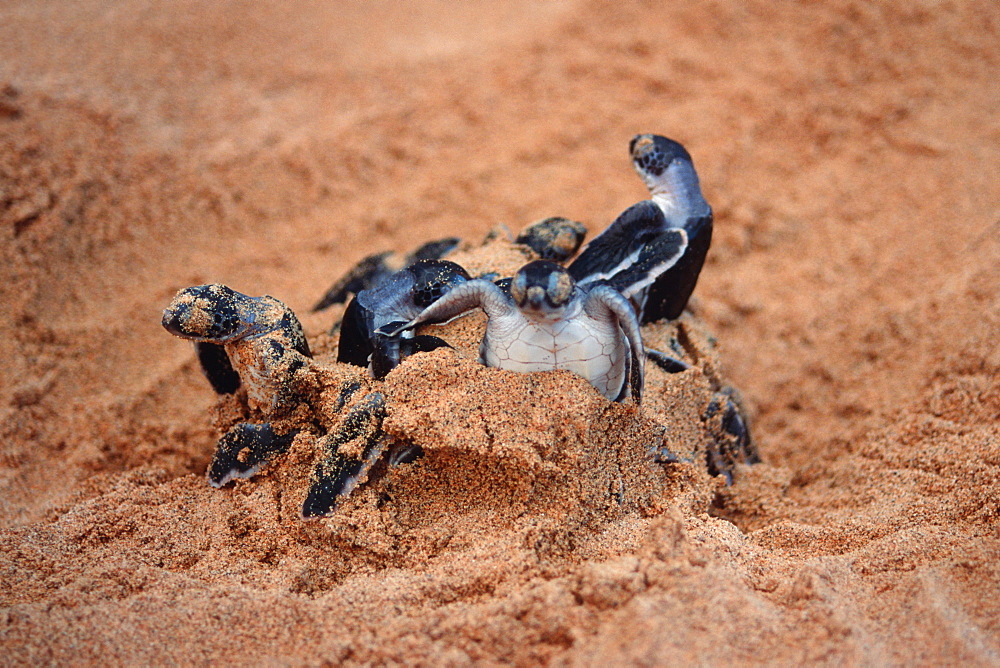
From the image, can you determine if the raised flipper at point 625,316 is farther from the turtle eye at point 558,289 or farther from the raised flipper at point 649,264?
the raised flipper at point 649,264

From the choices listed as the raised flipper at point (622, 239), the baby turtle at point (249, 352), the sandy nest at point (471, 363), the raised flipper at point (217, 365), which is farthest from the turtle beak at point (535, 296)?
the raised flipper at point (217, 365)

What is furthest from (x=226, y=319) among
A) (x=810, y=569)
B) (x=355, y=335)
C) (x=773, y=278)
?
(x=773, y=278)

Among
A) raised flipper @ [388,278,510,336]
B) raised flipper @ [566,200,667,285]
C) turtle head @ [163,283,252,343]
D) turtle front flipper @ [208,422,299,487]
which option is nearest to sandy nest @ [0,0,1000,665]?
turtle front flipper @ [208,422,299,487]

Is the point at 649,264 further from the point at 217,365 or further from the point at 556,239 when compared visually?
the point at 217,365

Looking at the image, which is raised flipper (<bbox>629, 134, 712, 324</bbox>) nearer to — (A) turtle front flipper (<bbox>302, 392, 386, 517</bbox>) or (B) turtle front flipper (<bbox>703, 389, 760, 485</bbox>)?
(B) turtle front flipper (<bbox>703, 389, 760, 485</bbox>)

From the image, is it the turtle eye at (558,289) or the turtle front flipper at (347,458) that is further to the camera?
the turtle front flipper at (347,458)

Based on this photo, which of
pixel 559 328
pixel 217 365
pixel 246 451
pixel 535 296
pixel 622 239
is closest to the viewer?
pixel 535 296

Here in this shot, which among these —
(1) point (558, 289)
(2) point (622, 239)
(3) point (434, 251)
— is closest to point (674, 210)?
(2) point (622, 239)

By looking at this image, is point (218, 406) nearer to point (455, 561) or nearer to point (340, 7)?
point (455, 561)
